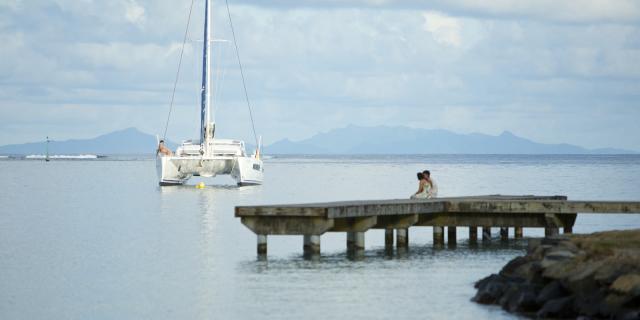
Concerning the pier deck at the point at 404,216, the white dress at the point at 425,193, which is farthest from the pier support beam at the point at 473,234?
the white dress at the point at 425,193

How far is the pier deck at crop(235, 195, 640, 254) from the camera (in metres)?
27.3

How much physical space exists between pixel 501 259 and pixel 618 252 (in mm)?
8820

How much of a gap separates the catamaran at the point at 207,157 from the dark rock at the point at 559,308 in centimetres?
5542

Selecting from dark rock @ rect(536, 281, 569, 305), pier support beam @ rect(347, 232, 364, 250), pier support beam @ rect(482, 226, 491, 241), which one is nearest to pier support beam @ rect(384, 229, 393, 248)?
pier support beam @ rect(347, 232, 364, 250)

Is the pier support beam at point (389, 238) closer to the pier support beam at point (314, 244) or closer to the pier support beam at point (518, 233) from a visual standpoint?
the pier support beam at point (314, 244)

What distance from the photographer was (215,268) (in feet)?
92.2

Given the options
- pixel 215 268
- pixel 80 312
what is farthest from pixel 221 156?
pixel 80 312

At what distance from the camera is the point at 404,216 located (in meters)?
31.1

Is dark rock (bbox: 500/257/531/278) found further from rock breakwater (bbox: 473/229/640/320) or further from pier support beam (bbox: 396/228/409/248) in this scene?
pier support beam (bbox: 396/228/409/248)

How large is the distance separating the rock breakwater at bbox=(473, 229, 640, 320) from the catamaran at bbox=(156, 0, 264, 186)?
5260 centimetres

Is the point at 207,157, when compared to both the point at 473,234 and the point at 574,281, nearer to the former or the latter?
the point at 473,234

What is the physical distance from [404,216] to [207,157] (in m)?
43.8

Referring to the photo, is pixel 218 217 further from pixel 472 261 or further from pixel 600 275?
pixel 600 275

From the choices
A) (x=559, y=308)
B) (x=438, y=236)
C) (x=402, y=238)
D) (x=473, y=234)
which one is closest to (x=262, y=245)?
(x=402, y=238)
